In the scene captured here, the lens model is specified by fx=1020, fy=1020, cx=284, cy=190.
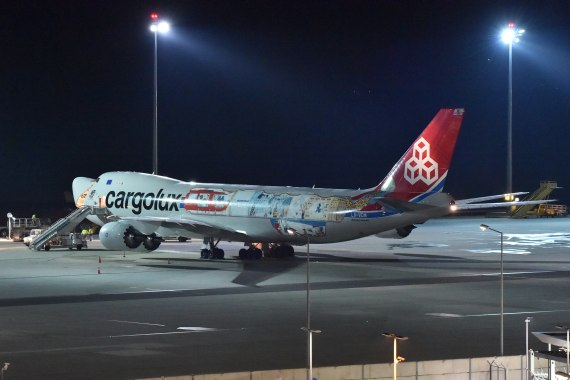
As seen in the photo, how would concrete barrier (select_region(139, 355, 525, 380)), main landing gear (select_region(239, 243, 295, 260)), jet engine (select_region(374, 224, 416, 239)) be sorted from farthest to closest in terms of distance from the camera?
main landing gear (select_region(239, 243, 295, 260)) < jet engine (select_region(374, 224, 416, 239)) < concrete barrier (select_region(139, 355, 525, 380))

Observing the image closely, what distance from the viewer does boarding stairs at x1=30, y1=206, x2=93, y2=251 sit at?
→ 64812 millimetres

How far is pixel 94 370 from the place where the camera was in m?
25.8

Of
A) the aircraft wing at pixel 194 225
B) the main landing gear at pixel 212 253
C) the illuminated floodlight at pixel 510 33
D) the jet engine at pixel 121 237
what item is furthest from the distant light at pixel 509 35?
the jet engine at pixel 121 237

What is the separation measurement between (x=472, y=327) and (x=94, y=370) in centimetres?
1319

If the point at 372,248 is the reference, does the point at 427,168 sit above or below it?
above

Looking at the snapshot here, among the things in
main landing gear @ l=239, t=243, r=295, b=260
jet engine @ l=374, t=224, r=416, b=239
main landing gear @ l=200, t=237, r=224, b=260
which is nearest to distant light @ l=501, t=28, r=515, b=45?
main landing gear @ l=239, t=243, r=295, b=260

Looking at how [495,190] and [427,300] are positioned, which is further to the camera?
[495,190]

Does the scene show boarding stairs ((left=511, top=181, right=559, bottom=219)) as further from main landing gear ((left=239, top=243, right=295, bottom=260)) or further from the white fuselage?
the white fuselage

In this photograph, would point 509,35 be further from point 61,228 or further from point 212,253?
point 61,228

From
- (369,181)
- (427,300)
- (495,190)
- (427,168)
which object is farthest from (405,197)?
(369,181)

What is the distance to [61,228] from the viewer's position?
2584 inches

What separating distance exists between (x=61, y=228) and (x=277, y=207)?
16.9 meters

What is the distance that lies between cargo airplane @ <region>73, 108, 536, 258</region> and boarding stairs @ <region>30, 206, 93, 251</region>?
739 millimetres

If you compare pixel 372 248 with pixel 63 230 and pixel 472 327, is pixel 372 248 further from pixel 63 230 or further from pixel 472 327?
pixel 472 327
